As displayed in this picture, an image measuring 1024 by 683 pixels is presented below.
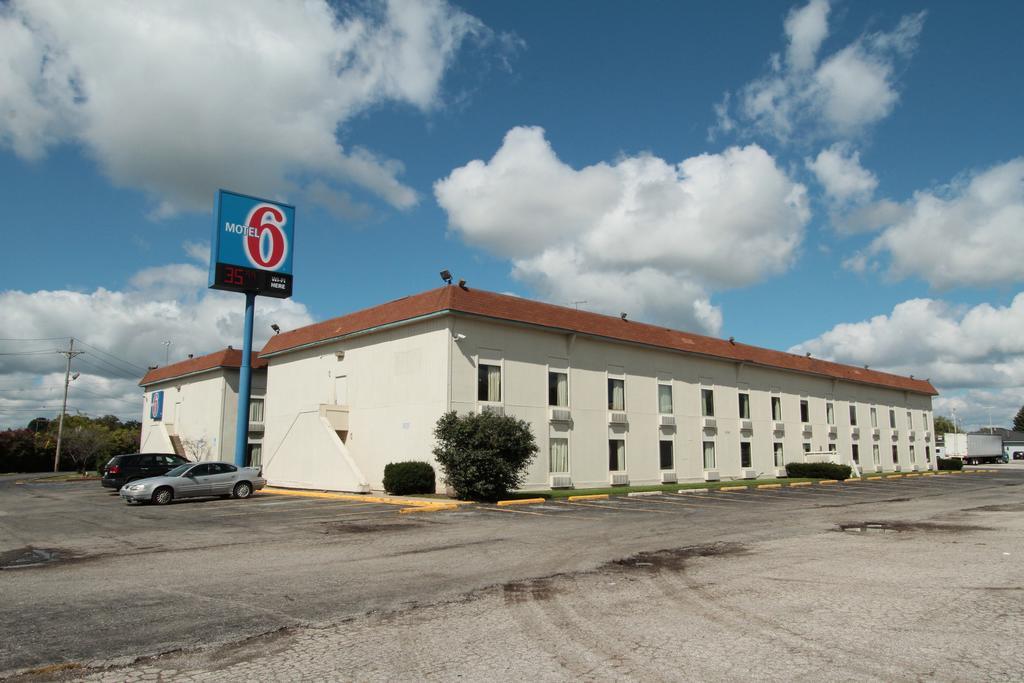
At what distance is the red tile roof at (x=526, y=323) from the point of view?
26266 millimetres

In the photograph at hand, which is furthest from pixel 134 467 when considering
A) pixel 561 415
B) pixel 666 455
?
pixel 666 455

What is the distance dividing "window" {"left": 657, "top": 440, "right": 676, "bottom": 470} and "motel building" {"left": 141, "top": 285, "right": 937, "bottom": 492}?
83 millimetres

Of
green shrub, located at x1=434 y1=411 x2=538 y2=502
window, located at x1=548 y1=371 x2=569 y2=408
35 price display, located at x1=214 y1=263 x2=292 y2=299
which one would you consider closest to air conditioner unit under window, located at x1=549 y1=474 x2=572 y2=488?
window, located at x1=548 y1=371 x2=569 y2=408

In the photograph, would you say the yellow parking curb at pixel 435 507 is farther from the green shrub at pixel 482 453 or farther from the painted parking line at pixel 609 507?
the painted parking line at pixel 609 507

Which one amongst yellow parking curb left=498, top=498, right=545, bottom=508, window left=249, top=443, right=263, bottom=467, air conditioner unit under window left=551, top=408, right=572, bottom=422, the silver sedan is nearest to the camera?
the silver sedan

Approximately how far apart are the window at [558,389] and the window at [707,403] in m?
10.4

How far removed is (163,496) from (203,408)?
72.7 ft

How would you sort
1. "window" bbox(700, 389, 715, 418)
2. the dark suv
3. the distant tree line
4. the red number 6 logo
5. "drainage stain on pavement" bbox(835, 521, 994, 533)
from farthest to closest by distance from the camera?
the distant tree line < "window" bbox(700, 389, 715, 418) < the red number 6 logo < the dark suv < "drainage stain on pavement" bbox(835, 521, 994, 533)

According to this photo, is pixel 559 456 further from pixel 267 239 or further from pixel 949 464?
pixel 949 464

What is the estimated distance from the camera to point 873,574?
9.52m

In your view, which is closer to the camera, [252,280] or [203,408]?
[252,280]

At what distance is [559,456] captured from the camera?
2861 centimetres

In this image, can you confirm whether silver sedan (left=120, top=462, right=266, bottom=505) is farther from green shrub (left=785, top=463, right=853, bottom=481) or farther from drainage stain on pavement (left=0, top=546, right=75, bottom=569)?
green shrub (left=785, top=463, right=853, bottom=481)

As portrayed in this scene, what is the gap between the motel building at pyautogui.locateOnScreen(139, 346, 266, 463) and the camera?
39.9 meters
